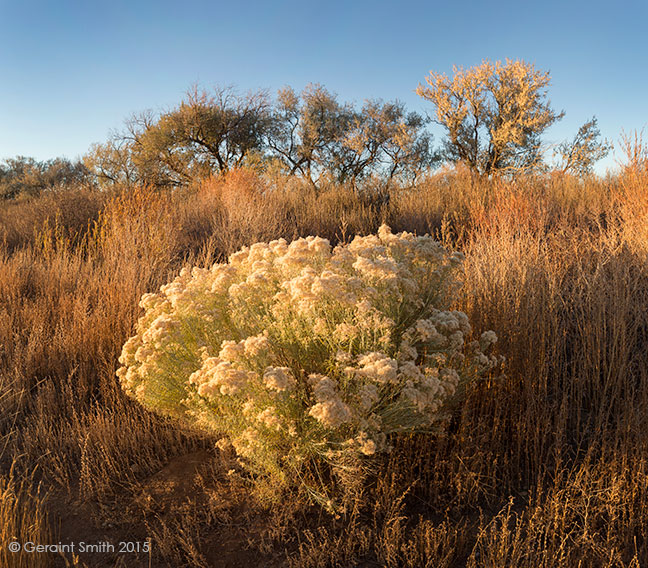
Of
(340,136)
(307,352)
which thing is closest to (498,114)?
(340,136)

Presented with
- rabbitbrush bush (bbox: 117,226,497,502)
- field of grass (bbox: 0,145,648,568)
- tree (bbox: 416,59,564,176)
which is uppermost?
tree (bbox: 416,59,564,176)

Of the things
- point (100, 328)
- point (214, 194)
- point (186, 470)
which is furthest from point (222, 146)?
point (186, 470)

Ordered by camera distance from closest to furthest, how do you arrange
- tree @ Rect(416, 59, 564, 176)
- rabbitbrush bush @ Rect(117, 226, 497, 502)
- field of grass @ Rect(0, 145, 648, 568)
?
1. rabbitbrush bush @ Rect(117, 226, 497, 502)
2. field of grass @ Rect(0, 145, 648, 568)
3. tree @ Rect(416, 59, 564, 176)

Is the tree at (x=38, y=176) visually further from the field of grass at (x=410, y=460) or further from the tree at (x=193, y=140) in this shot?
the field of grass at (x=410, y=460)

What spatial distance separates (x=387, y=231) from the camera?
2977 mm

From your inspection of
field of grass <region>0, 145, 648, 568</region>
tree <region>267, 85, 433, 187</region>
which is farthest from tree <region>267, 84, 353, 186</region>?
field of grass <region>0, 145, 648, 568</region>

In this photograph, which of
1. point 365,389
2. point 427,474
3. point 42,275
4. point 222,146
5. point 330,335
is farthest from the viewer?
point 222,146

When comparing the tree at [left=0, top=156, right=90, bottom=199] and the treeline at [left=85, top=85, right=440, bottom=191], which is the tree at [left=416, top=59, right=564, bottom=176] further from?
the tree at [left=0, top=156, right=90, bottom=199]

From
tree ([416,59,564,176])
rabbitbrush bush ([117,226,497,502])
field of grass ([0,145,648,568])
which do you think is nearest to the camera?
rabbitbrush bush ([117,226,497,502])

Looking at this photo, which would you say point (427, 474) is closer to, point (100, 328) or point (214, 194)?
point (100, 328)

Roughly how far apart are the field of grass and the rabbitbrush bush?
1.02 feet

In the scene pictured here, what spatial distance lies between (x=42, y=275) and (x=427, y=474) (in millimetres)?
5446

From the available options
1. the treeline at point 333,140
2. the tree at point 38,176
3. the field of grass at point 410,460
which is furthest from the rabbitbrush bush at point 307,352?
the tree at point 38,176

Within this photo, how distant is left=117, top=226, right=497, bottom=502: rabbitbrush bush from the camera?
6.59 feet
